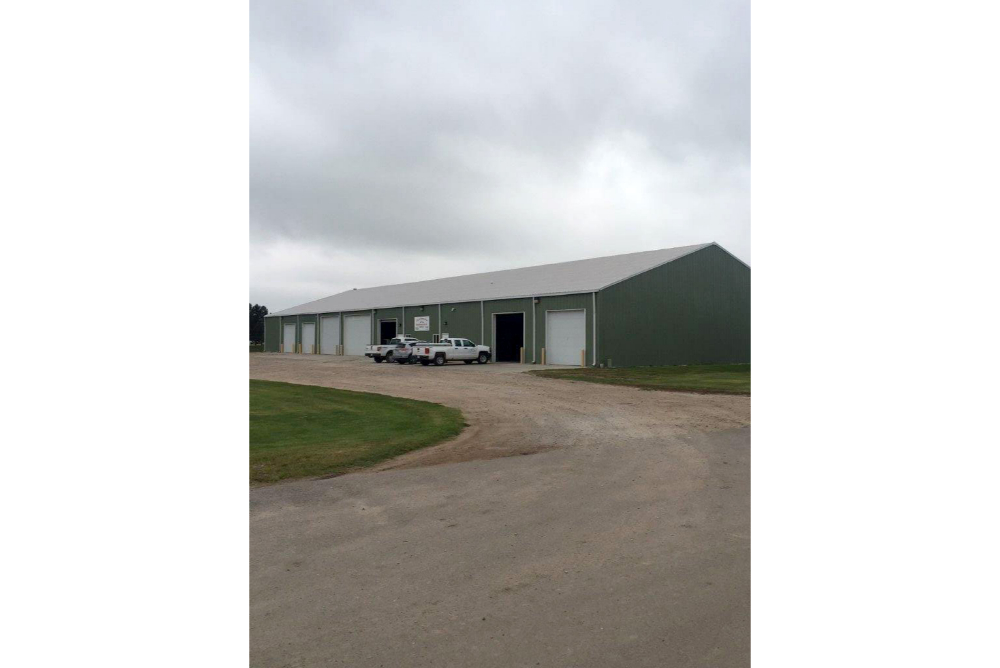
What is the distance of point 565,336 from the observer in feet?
97.7

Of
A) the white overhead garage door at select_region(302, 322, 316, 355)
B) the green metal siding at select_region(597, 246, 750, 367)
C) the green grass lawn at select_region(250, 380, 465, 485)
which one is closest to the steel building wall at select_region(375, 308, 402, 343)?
the white overhead garage door at select_region(302, 322, 316, 355)

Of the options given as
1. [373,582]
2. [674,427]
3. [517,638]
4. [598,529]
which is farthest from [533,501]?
[674,427]

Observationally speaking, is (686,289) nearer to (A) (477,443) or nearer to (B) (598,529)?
(A) (477,443)

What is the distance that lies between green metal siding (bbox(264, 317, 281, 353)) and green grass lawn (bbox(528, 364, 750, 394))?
30419 mm

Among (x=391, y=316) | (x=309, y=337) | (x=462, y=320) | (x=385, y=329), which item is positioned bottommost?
(x=309, y=337)

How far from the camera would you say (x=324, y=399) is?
14.7 meters

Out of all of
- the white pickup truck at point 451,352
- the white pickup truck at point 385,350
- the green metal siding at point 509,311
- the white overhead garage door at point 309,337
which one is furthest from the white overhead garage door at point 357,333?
the white pickup truck at point 451,352

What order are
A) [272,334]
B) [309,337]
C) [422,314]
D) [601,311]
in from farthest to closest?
[272,334]
[309,337]
[422,314]
[601,311]

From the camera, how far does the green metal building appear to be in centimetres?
2891

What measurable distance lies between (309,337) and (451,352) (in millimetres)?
19228

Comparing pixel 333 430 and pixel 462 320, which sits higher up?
pixel 462 320

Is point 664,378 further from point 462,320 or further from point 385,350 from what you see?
point 385,350

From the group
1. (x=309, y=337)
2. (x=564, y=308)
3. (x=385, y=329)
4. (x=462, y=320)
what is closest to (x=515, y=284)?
(x=462, y=320)

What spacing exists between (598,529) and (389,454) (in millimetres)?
3796
